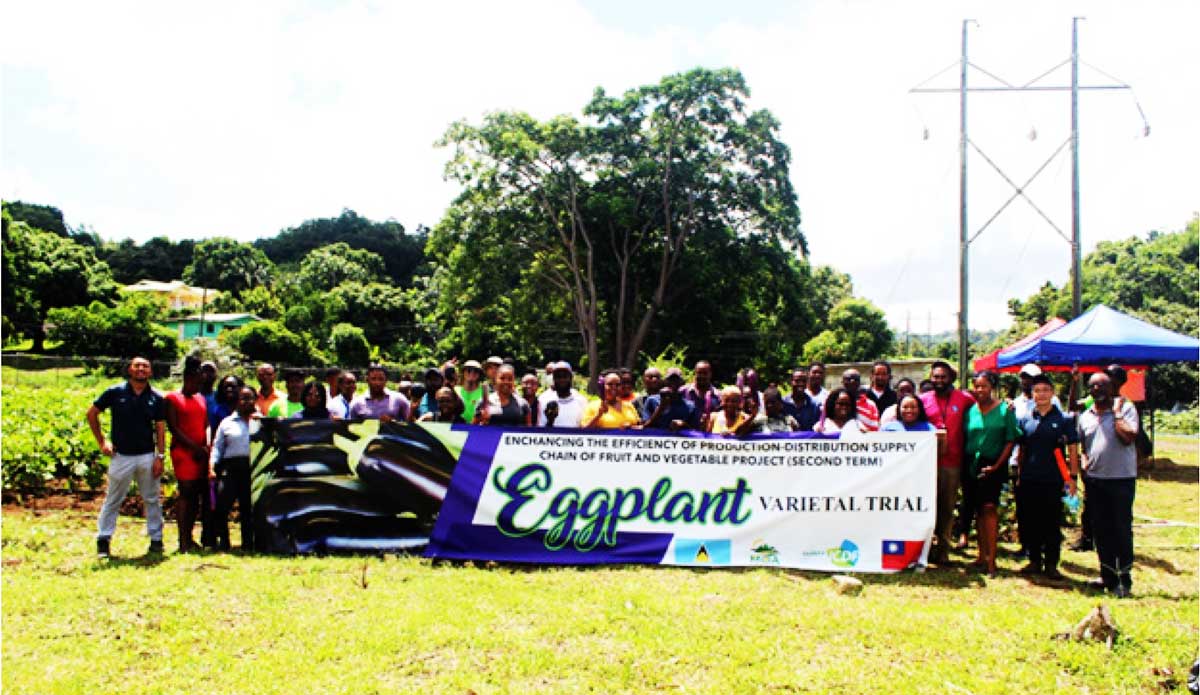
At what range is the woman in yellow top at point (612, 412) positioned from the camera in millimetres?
7754

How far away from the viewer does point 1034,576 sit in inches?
275

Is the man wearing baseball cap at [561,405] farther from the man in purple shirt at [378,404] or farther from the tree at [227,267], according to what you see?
the tree at [227,267]

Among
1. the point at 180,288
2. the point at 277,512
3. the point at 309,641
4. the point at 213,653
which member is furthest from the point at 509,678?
the point at 180,288

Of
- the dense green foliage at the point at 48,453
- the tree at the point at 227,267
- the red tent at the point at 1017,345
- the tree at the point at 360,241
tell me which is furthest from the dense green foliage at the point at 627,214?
the tree at the point at 227,267

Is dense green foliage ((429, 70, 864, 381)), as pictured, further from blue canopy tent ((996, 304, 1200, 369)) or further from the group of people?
the group of people

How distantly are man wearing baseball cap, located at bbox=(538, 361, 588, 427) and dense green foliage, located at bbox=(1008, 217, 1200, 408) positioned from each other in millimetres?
39978

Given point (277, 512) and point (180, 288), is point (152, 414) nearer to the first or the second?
point (277, 512)

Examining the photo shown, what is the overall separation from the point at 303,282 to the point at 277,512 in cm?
7439

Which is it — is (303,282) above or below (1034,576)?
above

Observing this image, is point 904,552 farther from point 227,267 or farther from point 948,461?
point 227,267

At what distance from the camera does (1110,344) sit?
12.9m

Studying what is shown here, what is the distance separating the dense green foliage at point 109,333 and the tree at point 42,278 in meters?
3.48

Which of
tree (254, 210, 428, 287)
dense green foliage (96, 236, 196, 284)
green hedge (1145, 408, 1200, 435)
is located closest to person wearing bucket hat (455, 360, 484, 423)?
green hedge (1145, 408, 1200, 435)

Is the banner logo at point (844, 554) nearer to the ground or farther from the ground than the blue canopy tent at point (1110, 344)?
nearer to the ground
